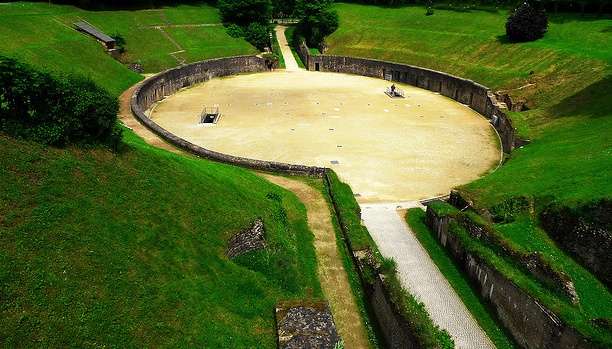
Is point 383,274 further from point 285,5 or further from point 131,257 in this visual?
point 285,5

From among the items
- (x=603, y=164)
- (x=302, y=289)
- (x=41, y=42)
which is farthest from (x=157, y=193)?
(x=41, y=42)

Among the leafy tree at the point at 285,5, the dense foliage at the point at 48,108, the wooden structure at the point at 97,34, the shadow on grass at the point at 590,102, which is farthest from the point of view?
the leafy tree at the point at 285,5

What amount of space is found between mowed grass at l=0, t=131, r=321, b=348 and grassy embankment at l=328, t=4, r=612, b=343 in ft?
33.8

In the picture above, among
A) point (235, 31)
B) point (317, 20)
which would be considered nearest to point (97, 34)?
point (235, 31)

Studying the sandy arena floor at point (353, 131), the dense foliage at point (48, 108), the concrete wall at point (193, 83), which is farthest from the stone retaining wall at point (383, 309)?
the dense foliage at point (48, 108)

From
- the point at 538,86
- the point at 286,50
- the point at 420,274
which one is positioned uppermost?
the point at 538,86

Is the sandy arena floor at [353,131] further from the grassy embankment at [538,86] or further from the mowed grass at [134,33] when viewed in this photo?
the mowed grass at [134,33]

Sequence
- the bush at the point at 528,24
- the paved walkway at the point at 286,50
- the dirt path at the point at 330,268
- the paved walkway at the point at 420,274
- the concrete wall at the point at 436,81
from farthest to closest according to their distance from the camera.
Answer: the paved walkway at the point at 286,50 < the bush at the point at 528,24 < the concrete wall at the point at 436,81 < the paved walkway at the point at 420,274 < the dirt path at the point at 330,268

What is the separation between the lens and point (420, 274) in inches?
832

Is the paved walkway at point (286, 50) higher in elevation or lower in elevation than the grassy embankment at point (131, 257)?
lower

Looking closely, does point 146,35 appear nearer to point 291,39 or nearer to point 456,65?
point 291,39

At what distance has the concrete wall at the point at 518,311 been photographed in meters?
14.9

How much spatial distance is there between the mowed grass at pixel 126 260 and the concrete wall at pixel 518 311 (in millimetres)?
6816

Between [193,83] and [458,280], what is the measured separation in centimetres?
4662
